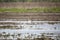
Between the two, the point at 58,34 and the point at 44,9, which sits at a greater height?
the point at 44,9

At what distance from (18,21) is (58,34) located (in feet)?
1.71

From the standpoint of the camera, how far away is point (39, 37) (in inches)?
70.5

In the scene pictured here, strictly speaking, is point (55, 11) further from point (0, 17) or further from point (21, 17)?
point (0, 17)

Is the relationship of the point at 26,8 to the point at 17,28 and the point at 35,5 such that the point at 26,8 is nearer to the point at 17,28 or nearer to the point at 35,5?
the point at 35,5

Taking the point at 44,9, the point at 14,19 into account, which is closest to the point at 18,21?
the point at 14,19

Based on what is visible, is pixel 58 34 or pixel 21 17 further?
pixel 21 17

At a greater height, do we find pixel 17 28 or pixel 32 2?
pixel 32 2

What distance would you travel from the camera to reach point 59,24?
1920 mm

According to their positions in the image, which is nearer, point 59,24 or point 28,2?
point 59,24

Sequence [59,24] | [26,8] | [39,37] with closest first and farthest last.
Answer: [39,37] < [59,24] < [26,8]

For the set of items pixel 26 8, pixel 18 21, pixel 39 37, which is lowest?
pixel 39 37

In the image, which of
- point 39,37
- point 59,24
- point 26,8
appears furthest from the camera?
point 26,8

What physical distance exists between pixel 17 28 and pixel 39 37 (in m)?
0.30

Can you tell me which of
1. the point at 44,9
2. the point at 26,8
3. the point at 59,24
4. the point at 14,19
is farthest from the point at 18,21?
the point at 59,24
